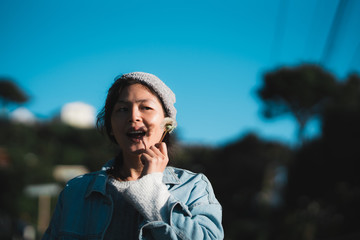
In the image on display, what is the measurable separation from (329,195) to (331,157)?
57.9 inches

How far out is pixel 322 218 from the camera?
33.8ft

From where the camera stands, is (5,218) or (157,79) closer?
(157,79)

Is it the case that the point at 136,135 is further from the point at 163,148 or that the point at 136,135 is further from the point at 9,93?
the point at 9,93

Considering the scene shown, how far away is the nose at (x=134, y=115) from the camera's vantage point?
158cm

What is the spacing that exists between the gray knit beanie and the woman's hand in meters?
0.23

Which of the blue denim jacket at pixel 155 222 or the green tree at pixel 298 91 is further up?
the green tree at pixel 298 91

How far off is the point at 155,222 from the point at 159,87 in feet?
1.95

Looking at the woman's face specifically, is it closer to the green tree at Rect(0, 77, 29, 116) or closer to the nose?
the nose

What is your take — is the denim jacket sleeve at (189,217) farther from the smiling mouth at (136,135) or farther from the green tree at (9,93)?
the green tree at (9,93)

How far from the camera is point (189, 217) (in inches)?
53.2

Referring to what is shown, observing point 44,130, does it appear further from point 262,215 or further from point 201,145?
point 262,215

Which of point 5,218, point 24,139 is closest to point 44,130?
point 24,139

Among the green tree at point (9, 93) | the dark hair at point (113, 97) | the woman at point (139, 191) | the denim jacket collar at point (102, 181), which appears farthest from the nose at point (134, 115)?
the green tree at point (9, 93)

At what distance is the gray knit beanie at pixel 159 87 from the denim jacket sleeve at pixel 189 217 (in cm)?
35
